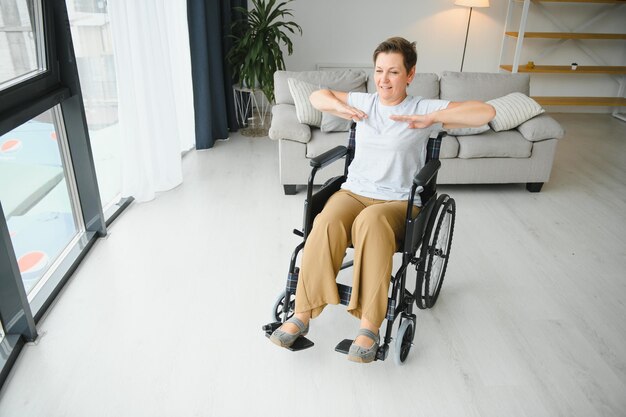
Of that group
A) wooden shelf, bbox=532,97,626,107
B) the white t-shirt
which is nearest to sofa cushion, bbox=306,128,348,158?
the white t-shirt

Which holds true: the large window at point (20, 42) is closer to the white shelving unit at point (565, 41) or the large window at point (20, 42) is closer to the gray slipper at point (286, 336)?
the gray slipper at point (286, 336)

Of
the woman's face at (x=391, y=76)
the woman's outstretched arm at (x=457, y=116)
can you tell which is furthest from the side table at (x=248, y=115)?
the woman's outstretched arm at (x=457, y=116)

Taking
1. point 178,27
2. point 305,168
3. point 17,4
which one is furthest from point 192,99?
point 17,4

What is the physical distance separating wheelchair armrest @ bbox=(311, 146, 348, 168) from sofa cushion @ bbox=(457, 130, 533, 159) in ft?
4.66

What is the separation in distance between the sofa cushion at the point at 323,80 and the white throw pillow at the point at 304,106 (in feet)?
0.60

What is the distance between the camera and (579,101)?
5.04 meters

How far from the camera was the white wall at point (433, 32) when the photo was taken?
4.90 meters

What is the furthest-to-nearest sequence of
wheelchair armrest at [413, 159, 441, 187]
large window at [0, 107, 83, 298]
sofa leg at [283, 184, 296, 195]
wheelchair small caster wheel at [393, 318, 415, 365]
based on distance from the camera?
1. sofa leg at [283, 184, 296, 195]
2. large window at [0, 107, 83, 298]
3. wheelchair small caster wheel at [393, 318, 415, 365]
4. wheelchair armrest at [413, 159, 441, 187]

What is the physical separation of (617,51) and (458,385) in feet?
16.0

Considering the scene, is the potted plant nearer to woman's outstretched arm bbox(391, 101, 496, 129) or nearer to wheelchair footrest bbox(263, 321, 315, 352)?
woman's outstretched arm bbox(391, 101, 496, 129)

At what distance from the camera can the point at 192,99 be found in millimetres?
4105

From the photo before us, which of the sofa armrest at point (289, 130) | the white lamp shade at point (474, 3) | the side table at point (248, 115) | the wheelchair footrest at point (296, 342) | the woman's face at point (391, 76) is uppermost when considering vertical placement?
the white lamp shade at point (474, 3)

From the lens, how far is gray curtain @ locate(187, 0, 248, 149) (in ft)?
12.6

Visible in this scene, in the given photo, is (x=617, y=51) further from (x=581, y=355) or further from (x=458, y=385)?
(x=458, y=385)
